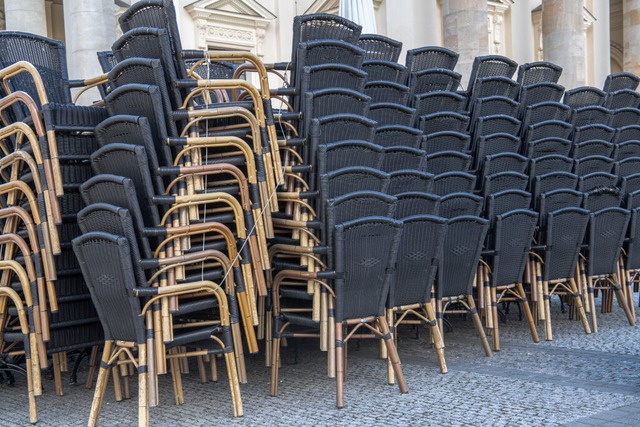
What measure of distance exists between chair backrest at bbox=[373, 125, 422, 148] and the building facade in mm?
8234

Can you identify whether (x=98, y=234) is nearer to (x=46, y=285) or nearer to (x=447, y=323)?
(x=46, y=285)

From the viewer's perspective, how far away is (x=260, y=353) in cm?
689

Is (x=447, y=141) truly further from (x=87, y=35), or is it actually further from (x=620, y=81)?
(x=87, y=35)

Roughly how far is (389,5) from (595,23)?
10.1m

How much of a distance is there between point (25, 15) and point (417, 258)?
37.6ft

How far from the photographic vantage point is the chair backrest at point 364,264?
514 cm

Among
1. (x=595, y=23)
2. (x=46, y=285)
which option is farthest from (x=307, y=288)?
(x=595, y=23)

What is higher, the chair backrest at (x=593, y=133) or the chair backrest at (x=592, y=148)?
the chair backrest at (x=593, y=133)

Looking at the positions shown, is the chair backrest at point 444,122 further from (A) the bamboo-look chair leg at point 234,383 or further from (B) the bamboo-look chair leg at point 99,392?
(B) the bamboo-look chair leg at point 99,392

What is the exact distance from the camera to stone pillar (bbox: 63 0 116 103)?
42.7ft

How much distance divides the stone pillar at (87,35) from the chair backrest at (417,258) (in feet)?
28.6

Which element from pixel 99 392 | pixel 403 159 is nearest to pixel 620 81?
pixel 403 159

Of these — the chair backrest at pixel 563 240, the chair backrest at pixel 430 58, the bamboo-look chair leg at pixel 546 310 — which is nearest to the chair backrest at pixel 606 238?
the chair backrest at pixel 563 240

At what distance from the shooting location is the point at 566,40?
19703 millimetres
